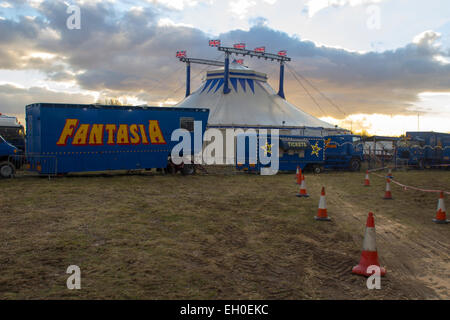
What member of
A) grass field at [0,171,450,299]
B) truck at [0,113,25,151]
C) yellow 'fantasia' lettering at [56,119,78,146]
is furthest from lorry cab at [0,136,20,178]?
truck at [0,113,25,151]

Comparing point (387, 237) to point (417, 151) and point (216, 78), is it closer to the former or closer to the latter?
point (417, 151)

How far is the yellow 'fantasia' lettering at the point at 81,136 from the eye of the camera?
18344mm

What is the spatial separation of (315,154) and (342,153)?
8.54ft

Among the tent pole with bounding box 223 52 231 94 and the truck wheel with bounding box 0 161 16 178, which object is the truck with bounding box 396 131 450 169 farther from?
the truck wheel with bounding box 0 161 16 178

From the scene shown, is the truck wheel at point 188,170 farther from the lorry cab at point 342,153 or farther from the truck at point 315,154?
the lorry cab at point 342,153

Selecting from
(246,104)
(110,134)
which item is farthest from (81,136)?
(246,104)

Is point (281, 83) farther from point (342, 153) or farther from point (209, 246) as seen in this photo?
point (209, 246)

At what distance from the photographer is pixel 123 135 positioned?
1933 centimetres

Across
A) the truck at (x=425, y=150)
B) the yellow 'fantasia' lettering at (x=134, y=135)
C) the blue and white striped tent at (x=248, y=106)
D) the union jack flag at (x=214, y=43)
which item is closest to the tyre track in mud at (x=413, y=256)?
the yellow 'fantasia' lettering at (x=134, y=135)

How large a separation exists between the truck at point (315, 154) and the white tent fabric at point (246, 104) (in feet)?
23.0

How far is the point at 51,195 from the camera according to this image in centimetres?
1270

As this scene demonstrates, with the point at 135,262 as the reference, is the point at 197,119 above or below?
above
